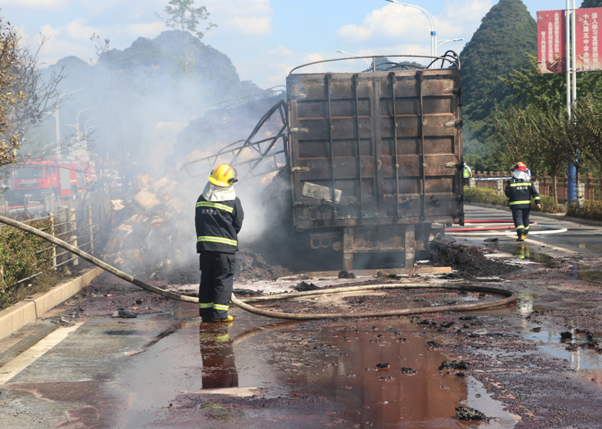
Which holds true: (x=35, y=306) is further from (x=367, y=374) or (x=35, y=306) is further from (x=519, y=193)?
(x=519, y=193)

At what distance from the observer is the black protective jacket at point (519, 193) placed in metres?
14.0

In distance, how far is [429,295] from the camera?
8289 millimetres

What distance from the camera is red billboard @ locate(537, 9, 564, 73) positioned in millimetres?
24188

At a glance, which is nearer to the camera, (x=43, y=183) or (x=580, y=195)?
(x=580, y=195)

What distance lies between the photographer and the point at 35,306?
7.31 metres

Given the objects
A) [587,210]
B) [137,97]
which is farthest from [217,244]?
[137,97]

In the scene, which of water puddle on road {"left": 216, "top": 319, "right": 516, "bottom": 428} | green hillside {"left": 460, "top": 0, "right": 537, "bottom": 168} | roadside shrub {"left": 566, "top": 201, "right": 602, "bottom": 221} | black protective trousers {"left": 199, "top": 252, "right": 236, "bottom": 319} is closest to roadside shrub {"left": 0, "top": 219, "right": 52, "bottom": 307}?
black protective trousers {"left": 199, "top": 252, "right": 236, "bottom": 319}

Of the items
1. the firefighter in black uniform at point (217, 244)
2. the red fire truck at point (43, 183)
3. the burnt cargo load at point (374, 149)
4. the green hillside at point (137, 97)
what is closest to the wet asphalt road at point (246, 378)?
the firefighter in black uniform at point (217, 244)

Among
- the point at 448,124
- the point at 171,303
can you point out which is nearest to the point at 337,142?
the point at 448,124

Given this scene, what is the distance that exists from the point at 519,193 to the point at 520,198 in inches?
4.8

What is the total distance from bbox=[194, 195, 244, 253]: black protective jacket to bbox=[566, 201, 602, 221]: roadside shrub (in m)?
16.0

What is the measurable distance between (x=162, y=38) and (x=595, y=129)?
4073 centimetres

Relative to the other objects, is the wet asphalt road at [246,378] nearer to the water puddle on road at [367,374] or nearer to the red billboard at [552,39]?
the water puddle on road at [367,374]

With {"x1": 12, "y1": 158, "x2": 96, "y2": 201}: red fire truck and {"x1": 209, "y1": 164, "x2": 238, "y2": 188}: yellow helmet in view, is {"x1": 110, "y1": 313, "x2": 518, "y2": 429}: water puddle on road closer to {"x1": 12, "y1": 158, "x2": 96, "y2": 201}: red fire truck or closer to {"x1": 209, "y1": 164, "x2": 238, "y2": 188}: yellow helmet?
{"x1": 209, "y1": 164, "x2": 238, "y2": 188}: yellow helmet
